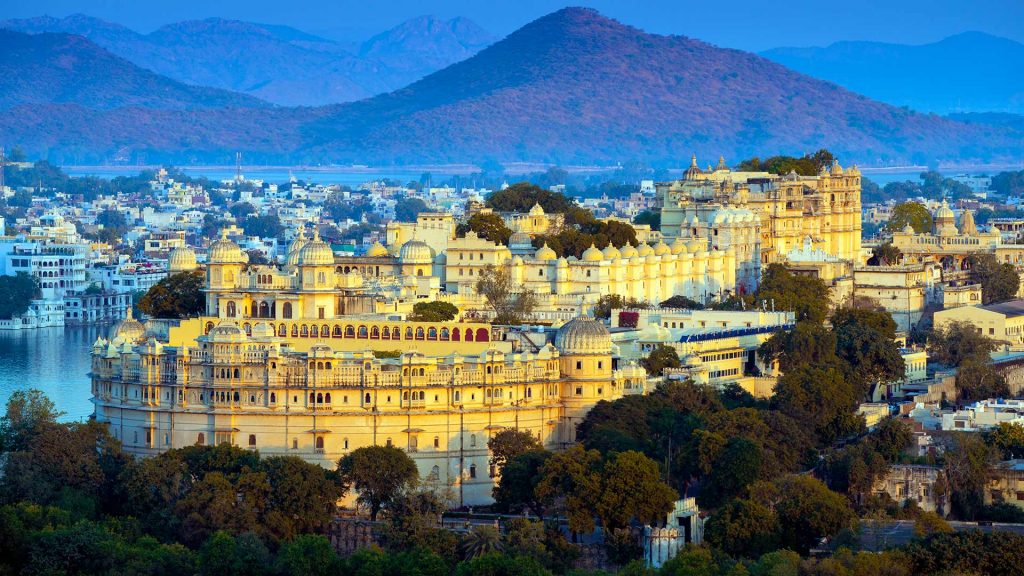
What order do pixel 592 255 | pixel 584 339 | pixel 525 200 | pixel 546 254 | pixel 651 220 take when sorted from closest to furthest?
pixel 584 339, pixel 592 255, pixel 546 254, pixel 525 200, pixel 651 220

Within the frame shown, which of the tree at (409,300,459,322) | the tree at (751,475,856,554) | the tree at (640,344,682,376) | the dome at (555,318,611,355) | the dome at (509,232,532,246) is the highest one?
the dome at (509,232,532,246)

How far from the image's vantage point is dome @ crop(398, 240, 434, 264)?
5912 cm

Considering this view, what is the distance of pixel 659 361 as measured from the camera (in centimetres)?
4959

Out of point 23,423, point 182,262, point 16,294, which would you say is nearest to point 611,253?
point 182,262

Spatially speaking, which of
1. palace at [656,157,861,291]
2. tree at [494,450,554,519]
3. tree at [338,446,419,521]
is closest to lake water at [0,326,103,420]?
tree at [338,446,419,521]

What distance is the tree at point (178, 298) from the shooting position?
179 feet

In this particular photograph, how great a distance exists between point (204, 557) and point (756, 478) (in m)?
8.55

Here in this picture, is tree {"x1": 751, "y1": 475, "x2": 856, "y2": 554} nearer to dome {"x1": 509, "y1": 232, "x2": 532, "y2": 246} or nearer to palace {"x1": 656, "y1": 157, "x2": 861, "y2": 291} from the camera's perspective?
dome {"x1": 509, "y1": 232, "x2": 532, "y2": 246}

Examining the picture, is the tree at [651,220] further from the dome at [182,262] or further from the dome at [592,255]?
the dome at [182,262]

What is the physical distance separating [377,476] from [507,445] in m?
2.77

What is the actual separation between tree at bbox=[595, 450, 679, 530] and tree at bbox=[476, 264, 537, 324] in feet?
48.1

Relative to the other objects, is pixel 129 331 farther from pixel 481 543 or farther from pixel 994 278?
pixel 994 278

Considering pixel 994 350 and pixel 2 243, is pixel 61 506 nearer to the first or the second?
pixel 994 350

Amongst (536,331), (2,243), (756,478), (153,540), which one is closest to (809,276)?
(536,331)
